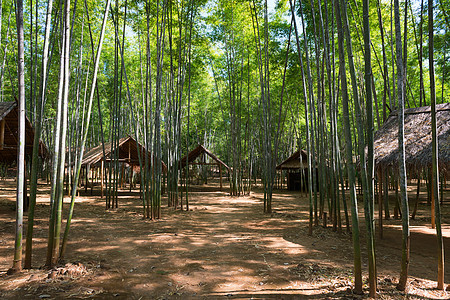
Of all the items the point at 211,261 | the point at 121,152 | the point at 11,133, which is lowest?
the point at 211,261

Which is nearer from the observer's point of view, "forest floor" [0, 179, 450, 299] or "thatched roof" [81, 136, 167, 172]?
"forest floor" [0, 179, 450, 299]

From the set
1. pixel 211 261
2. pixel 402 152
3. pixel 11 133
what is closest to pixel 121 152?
pixel 11 133

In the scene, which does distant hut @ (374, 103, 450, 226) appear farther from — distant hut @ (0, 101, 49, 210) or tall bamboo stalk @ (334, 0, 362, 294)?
distant hut @ (0, 101, 49, 210)

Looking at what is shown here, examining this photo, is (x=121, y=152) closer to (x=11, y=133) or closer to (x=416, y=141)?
(x=11, y=133)

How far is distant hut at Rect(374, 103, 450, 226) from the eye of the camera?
3867mm

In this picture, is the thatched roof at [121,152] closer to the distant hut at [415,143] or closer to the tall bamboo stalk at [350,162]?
the distant hut at [415,143]

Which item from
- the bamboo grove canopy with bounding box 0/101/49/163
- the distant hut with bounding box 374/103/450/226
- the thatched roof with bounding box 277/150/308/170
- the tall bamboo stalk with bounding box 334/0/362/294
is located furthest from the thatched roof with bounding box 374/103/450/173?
the thatched roof with bounding box 277/150/308/170

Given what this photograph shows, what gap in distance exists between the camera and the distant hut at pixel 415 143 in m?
3.87

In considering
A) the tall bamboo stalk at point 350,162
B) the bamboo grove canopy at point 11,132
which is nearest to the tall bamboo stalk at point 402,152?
the tall bamboo stalk at point 350,162

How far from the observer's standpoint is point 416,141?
415 centimetres

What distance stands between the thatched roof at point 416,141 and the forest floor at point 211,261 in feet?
3.64

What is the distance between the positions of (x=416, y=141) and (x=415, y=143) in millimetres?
46

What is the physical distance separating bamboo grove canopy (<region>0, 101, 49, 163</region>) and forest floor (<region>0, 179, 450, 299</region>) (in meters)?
1.84

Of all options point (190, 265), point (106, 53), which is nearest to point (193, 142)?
point (106, 53)
